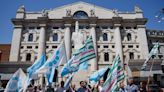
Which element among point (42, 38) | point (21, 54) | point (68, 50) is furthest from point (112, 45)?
point (21, 54)

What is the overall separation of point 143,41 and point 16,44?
99.7 ft

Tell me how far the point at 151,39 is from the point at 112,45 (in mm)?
11930

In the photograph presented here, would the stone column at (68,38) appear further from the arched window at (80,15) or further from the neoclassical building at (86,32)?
the arched window at (80,15)

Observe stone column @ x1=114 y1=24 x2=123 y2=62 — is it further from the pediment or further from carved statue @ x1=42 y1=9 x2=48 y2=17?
carved statue @ x1=42 y1=9 x2=48 y2=17

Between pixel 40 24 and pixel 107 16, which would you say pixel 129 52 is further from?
pixel 40 24

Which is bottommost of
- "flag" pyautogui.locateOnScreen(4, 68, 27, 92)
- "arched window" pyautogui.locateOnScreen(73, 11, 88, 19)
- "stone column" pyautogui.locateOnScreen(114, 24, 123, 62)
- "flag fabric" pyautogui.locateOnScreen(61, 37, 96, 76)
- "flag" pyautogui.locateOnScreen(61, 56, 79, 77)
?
"flag" pyautogui.locateOnScreen(4, 68, 27, 92)

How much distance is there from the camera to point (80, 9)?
5303 cm

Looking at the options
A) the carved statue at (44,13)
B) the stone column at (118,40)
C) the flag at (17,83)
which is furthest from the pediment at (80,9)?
the flag at (17,83)

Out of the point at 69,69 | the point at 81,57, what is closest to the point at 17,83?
the point at 69,69

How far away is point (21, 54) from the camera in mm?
47594

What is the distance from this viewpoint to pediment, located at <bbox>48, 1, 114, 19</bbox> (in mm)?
52344

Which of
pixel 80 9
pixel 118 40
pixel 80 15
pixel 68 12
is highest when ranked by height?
pixel 80 9

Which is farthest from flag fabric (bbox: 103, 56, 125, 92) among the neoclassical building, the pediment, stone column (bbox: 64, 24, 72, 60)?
the pediment

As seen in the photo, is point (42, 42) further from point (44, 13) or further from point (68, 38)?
point (44, 13)
